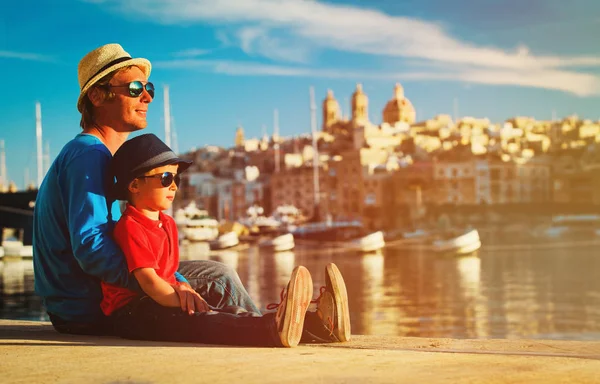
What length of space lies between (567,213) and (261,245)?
16269 millimetres

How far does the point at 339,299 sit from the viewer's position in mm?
2328

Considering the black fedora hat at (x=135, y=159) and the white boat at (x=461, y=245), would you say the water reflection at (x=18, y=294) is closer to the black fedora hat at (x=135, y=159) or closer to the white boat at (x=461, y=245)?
the black fedora hat at (x=135, y=159)

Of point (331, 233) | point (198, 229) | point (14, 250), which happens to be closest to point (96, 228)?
point (14, 250)

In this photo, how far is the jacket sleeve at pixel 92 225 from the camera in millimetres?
2289

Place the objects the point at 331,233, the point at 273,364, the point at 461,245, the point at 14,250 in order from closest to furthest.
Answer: the point at 273,364 < the point at 14,250 < the point at 461,245 < the point at 331,233

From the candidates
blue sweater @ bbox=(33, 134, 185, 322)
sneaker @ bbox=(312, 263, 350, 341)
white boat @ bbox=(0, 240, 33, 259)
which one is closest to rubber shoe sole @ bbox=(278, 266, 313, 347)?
sneaker @ bbox=(312, 263, 350, 341)

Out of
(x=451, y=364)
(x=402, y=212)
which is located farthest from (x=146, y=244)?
(x=402, y=212)

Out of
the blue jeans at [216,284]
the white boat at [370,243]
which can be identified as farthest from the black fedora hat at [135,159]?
the white boat at [370,243]

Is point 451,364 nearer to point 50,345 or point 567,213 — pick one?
point 50,345

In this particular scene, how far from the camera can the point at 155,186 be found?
2.36 meters

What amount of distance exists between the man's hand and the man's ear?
0.57m

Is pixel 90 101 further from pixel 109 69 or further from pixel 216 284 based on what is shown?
pixel 216 284

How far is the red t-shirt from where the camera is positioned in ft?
7.45

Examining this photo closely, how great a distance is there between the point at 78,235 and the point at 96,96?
446 mm
